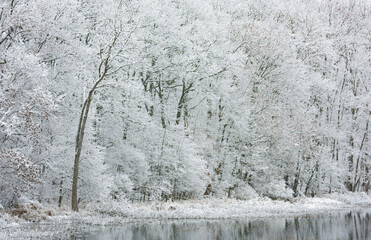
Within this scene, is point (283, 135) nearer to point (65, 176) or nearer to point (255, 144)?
point (255, 144)

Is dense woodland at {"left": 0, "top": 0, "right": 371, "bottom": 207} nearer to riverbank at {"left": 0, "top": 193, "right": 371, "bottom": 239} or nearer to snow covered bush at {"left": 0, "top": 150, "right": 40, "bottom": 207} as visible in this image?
snow covered bush at {"left": 0, "top": 150, "right": 40, "bottom": 207}

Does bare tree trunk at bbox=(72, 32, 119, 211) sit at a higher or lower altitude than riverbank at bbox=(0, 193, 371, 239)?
higher

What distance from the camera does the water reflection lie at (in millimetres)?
14977

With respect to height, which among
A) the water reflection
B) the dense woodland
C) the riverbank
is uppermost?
the dense woodland

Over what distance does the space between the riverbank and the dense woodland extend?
122 centimetres

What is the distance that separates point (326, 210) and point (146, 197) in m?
12.9

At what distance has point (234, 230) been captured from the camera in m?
17.2

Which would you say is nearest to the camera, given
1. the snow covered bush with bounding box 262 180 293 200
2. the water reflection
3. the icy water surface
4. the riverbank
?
the icy water surface

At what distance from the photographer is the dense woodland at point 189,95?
21.8m

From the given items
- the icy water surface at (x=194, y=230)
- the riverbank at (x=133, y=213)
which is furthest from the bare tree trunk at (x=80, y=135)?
the icy water surface at (x=194, y=230)

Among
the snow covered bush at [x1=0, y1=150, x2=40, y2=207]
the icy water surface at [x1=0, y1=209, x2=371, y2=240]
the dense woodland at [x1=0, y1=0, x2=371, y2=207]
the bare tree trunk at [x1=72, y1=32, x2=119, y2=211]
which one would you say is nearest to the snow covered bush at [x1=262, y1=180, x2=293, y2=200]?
the dense woodland at [x1=0, y1=0, x2=371, y2=207]

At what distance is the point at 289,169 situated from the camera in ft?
119

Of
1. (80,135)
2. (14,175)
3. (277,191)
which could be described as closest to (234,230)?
(80,135)

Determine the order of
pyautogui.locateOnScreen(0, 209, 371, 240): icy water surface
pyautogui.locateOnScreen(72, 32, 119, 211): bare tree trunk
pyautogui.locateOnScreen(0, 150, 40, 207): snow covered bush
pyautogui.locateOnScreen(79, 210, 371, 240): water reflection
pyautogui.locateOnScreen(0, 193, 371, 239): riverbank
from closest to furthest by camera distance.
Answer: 1. pyautogui.locateOnScreen(0, 209, 371, 240): icy water surface
2. pyautogui.locateOnScreen(79, 210, 371, 240): water reflection
3. pyautogui.locateOnScreen(0, 193, 371, 239): riverbank
4. pyautogui.locateOnScreen(0, 150, 40, 207): snow covered bush
5. pyautogui.locateOnScreen(72, 32, 119, 211): bare tree trunk
